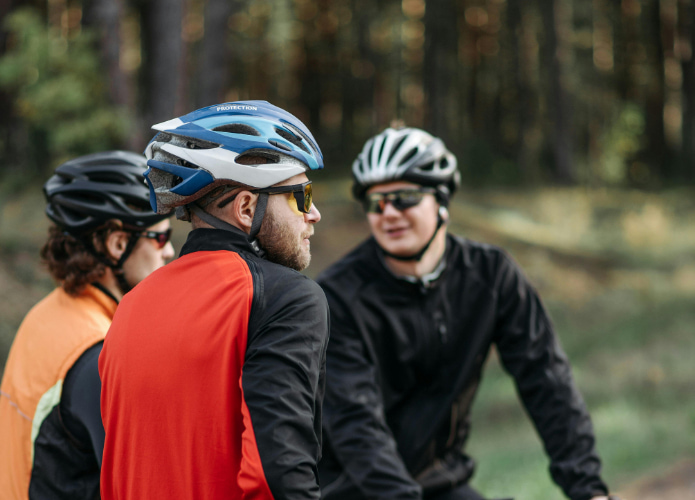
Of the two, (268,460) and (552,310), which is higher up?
(268,460)

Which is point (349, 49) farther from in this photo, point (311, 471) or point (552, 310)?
point (311, 471)

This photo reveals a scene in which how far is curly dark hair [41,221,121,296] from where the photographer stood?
308 centimetres

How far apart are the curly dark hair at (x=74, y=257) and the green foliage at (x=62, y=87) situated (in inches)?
377

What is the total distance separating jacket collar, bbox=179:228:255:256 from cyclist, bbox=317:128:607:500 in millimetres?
1594

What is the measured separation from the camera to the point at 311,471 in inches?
76.2

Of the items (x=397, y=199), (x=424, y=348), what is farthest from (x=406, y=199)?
(x=424, y=348)

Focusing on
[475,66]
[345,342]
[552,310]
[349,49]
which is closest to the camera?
[345,342]

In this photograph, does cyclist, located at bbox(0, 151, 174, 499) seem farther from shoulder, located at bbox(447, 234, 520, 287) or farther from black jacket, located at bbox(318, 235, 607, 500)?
shoulder, located at bbox(447, 234, 520, 287)

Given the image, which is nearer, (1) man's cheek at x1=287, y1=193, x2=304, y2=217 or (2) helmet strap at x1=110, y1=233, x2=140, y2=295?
(1) man's cheek at x1=287, y1=193, x2=304, y2=217

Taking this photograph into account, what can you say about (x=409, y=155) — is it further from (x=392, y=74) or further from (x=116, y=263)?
(x=392, y=74)

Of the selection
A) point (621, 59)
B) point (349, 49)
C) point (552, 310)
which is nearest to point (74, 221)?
point (552, 310)

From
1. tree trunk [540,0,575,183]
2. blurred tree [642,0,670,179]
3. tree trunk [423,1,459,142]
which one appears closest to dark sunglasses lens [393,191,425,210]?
tree trunk [423,1,459,142]

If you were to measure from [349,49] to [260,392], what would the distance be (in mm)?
33598

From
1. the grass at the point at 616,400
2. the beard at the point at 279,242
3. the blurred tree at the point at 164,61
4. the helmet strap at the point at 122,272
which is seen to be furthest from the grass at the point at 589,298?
the beard at the point at 279,242
